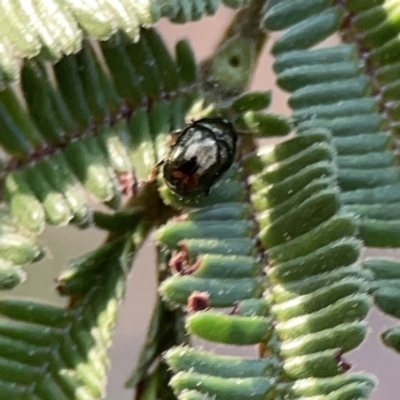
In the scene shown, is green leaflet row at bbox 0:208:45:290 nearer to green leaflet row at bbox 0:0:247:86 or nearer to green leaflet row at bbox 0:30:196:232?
green leaflet row at bbox 0:30:196:232

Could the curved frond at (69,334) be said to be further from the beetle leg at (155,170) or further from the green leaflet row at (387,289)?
the green leaflet row at (387,289)

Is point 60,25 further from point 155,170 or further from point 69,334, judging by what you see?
point 69,334

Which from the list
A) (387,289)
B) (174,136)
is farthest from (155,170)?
(387,289)

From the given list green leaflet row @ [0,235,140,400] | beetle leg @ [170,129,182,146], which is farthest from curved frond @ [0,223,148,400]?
beetle leg @ [170,129,182,146]

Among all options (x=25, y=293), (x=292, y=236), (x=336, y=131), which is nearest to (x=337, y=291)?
(x=292, y=236)

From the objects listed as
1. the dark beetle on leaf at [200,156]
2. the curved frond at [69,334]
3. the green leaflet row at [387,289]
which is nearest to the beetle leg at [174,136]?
the dark beetle on leaf at [200,156]

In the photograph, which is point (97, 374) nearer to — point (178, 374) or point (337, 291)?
point (178, 374)
